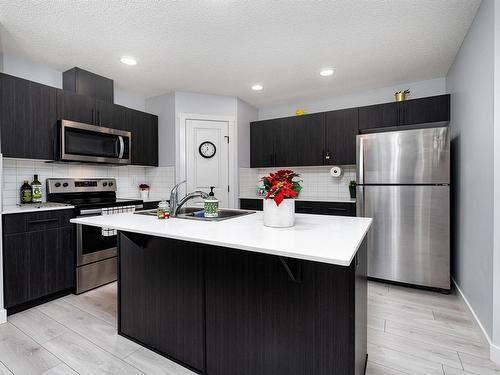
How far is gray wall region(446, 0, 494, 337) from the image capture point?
185 cm

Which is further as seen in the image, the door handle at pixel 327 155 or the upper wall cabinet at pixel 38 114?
the door handle at pixel 327 155

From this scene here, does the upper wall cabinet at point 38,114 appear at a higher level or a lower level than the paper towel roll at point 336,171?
higher

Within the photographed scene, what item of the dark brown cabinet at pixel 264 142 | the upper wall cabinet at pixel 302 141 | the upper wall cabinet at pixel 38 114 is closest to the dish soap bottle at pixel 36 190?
the upper wall cabinet at pixel 38 114

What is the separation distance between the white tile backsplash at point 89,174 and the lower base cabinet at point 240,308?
1.77 metres

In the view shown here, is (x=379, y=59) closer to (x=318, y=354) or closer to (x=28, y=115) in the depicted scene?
(x=318, y=354)

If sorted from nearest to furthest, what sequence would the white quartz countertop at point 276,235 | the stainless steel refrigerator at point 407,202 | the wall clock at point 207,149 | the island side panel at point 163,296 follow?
1. the white quartz countertop at point 276,235
2. the island side panel at point 163,296
3. the stainless steel refrigerator at point 407,202
4. the wall clock at point 207,149

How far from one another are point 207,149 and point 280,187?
2.73m

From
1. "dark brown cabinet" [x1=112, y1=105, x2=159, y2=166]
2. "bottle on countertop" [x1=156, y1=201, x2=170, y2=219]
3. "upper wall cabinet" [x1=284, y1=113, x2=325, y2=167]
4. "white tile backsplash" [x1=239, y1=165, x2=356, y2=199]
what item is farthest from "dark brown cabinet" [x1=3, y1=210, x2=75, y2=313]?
"upper wall cabinet" [x1=284, y1=113, x2=325, y2=167]

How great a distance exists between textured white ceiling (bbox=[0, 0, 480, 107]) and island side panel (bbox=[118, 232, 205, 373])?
174 cm

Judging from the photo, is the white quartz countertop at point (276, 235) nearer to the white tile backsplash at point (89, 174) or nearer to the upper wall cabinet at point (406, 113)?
the white tile backsplash at point (89, 174)

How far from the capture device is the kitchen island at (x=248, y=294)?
1.20 meters

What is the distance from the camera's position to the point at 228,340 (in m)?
1.50

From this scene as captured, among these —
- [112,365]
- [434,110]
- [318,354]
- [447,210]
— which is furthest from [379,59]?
[112,365]

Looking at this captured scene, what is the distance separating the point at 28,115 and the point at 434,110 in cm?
430
